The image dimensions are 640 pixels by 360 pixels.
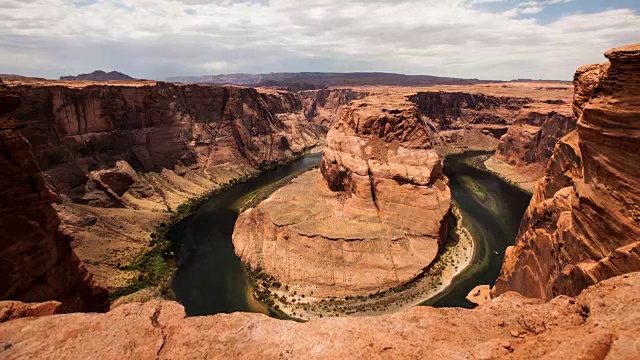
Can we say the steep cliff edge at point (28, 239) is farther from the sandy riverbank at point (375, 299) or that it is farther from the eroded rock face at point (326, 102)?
the eroded rock face at point (326, 102)

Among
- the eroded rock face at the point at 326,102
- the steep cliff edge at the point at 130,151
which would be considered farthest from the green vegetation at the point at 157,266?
the eroded rock face at the point at 326,102

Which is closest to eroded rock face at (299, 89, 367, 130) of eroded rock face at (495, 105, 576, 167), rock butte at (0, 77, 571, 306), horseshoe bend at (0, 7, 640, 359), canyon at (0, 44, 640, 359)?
rock butte at (0, 77, 571, 306)

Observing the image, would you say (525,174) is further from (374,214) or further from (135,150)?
(135,150)

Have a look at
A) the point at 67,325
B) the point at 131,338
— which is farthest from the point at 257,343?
the point at 67,325

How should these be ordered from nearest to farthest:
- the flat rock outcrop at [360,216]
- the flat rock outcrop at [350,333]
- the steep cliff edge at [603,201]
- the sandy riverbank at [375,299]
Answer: the flat rock outcrop at [350,333], the steep cliff edge at [603,201], the sandy riverbank at [375,299], the flat rock outcrop at [360,216]

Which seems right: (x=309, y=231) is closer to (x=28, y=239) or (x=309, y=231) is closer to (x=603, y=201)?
(x=28, y=239)

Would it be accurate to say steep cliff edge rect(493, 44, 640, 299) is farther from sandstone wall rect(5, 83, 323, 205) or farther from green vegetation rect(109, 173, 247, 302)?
sandstone wall rect(5, 83, 323, 205)
